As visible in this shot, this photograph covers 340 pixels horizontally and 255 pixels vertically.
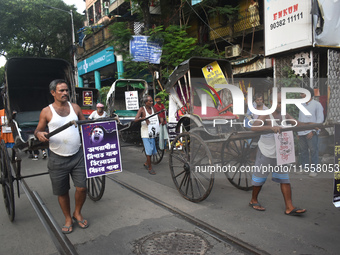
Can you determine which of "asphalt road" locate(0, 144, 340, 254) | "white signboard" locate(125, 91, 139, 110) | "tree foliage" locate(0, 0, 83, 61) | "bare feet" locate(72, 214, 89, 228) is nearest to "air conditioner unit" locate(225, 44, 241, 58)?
"white signboard" locate(125, 91, 139, 110)

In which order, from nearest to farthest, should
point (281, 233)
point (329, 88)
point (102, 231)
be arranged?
1. point (281, 233)
2. point (102, 231)
3. point (329, 88)

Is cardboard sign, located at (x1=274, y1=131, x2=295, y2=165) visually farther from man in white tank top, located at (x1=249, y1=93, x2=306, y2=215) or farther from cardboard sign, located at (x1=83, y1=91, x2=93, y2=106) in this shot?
cardboard sign, located at (x1=83, y1=91, x2=93, y2=106)

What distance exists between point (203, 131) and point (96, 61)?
61.7 ft

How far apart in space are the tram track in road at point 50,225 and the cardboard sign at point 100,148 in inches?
32.6

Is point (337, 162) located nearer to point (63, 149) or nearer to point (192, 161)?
point (192, 161)

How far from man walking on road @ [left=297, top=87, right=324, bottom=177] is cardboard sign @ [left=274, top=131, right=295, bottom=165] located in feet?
8.19

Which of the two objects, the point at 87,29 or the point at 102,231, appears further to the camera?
the point at 87,29

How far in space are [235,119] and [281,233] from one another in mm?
2539

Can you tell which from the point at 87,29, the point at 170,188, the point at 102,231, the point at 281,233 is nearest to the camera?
the point at 281,233

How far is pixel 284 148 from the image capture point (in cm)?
398

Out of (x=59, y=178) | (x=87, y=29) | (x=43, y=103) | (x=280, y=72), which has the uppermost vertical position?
(x=87, y=29)

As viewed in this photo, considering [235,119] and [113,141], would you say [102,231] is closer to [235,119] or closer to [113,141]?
[113,141]

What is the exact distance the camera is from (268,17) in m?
9.19

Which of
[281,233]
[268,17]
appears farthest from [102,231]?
A: [268,17]
